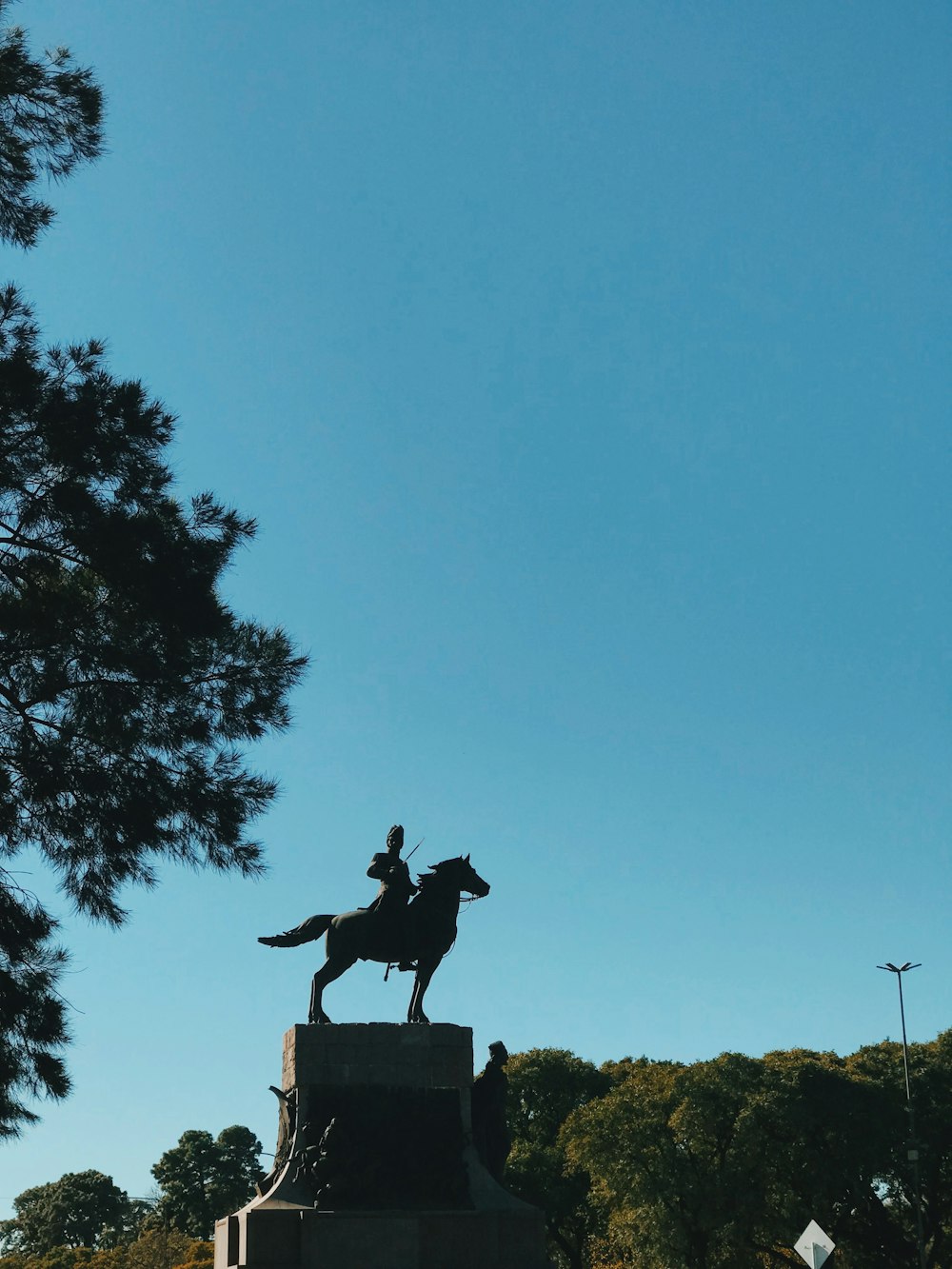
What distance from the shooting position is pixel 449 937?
18844mm

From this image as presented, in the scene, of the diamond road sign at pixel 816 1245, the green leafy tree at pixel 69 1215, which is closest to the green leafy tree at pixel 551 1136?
the diamond road sign at pixel 816 1245

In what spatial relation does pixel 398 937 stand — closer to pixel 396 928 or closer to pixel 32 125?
pixel 396 928

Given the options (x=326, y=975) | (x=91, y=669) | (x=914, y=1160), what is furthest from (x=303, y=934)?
(x=914, y=1160)

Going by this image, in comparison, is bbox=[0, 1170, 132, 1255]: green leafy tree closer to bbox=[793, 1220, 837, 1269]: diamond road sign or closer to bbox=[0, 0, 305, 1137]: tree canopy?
bbox=[793, 1220, 837, 1269]: diamond road sign

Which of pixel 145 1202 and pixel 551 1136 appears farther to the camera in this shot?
pixel 145 1202

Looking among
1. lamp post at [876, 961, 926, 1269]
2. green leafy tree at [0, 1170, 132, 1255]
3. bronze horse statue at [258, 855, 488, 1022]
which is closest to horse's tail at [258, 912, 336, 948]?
bronze horse statue at [258, 855, 488, 1022]

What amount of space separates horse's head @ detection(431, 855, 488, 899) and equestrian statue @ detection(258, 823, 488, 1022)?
1 centimetres

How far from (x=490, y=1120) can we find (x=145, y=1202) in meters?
86.8

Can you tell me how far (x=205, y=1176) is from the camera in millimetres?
86438

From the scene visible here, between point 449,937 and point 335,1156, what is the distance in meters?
3.26

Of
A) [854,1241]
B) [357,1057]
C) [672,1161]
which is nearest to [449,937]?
[357,1057]

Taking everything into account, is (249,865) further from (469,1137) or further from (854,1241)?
(854,1241)

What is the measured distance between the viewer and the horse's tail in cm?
1862

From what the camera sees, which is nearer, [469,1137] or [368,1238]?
[368,1238]
